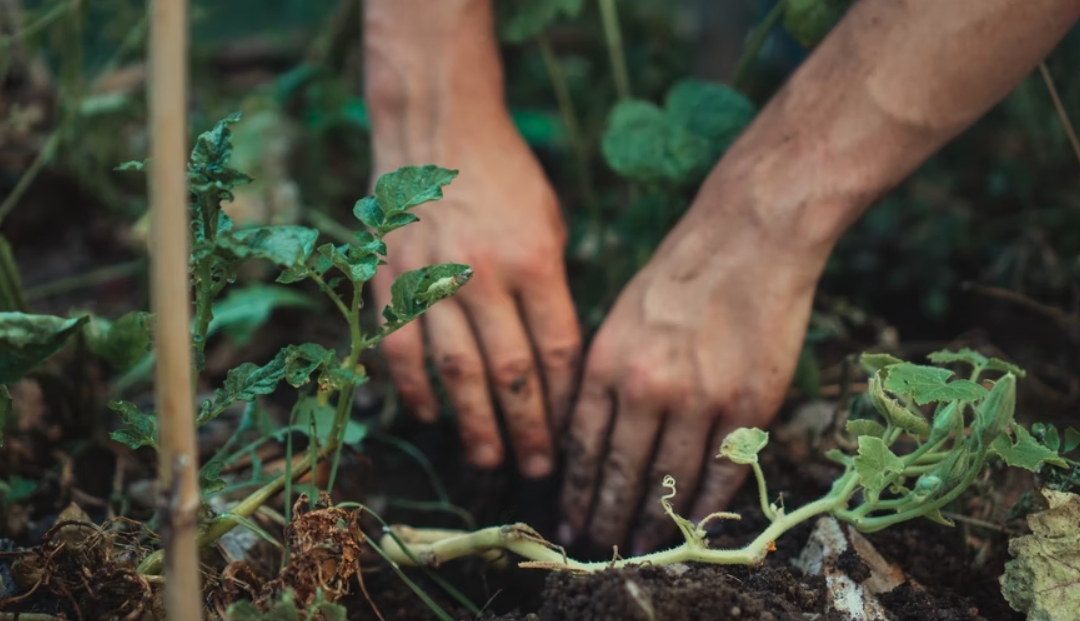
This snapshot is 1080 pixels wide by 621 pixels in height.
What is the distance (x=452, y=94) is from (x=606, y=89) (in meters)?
0.83

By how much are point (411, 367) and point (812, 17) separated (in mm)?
734

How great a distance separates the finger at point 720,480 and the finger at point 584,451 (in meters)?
0.14

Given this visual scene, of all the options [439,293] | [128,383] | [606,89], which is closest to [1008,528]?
[439,293]

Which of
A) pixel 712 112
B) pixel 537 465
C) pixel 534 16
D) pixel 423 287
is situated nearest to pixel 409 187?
pixel 423 287

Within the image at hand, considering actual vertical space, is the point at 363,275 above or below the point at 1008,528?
above

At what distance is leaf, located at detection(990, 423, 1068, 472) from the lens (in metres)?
0.80

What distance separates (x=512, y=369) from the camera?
117cm

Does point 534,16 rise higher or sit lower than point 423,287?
higher

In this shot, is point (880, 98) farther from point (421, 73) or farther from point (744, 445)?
point (421, 73)

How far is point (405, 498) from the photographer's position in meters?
1.37

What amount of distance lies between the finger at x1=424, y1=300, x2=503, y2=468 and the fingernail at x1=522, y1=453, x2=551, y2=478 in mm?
55

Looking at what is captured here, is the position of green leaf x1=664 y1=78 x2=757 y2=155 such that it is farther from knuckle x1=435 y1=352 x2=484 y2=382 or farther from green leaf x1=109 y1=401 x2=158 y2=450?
green leaf x1=109 y1=401 x2=158 y2=450

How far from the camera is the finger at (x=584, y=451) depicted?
116 cm

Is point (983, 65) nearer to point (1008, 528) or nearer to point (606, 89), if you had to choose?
point (1008, 528)
